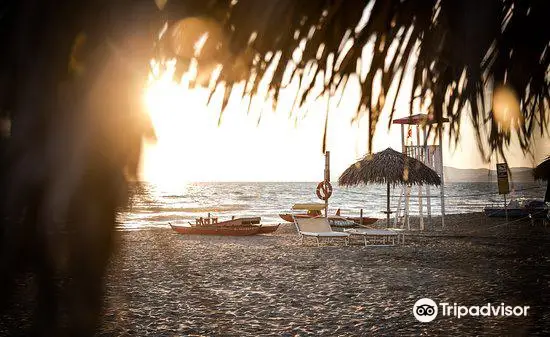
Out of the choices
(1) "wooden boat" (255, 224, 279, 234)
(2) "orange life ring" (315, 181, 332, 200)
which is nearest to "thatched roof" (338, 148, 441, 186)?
(2) "orange life ring" (315, 181, 332, 200)

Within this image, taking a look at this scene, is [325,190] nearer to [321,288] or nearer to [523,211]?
[321,288]

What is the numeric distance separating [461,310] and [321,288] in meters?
2.27

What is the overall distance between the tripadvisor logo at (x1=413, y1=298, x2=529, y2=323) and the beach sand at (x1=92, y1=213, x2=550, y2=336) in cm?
12

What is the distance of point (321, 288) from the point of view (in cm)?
808

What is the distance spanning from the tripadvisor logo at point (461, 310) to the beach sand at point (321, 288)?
12 centimetres

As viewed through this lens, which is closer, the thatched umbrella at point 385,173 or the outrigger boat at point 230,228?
the thatched umbrella at point 385,173

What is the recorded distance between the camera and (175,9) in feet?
3.81

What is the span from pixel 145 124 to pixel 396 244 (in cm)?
Result: 1314

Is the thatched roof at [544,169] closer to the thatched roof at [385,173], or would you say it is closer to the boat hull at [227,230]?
the thatched roof at [385,173]

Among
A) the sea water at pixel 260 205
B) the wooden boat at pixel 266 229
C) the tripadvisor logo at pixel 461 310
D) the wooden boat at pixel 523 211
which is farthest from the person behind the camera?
the sea water at pixel 260 205

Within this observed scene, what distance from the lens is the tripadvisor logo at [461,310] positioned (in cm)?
622

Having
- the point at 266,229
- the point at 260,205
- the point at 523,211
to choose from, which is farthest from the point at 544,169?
the point at 260,205

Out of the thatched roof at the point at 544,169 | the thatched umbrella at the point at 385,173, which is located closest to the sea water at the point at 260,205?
the thatched roof at the point at 544,169

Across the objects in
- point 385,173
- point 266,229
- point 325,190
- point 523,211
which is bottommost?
point 266,229
